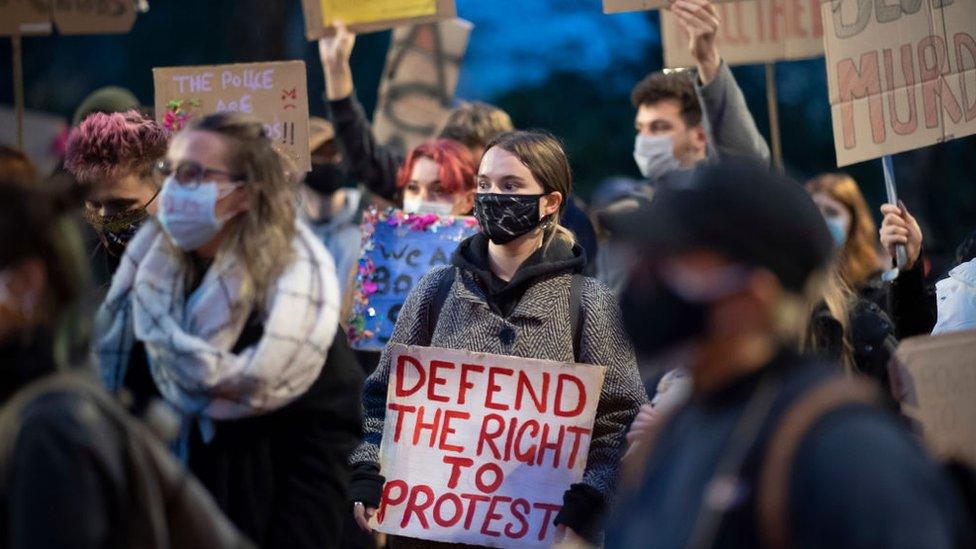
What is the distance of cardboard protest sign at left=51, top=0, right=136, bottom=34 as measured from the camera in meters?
8.66

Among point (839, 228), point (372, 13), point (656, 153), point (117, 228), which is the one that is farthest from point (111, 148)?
point (839, 228)

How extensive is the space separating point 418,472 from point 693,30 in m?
2.28

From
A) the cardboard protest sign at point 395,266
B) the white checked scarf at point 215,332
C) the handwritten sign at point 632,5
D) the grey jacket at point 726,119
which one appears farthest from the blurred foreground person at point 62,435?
the handwritten sign at point 632,5

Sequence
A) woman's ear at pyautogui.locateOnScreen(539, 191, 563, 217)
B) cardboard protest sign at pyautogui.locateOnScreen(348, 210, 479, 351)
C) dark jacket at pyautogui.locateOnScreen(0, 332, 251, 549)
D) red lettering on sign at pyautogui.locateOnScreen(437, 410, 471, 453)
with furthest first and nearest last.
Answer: cardboard protest sign at pyautogui.locateOnScreen(348, 210, 479, 351), woman's ear at pyautogui.locateOnScreen(539, 191, 563, 217), red lettering on sign at pyautogui.locateOnScreen(437, 410, 471, 453), dark jacket at pyautogui.locateOnScreen(0, 332, 251, 549)

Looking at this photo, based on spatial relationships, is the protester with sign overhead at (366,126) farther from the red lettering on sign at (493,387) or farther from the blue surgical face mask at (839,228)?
the red lettering on sign at (493,387)

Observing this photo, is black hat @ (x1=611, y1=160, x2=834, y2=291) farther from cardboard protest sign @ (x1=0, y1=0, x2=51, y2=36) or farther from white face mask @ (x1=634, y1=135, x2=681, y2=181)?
cardboard protest sign @ (x1=0, y1=0, x2=51, y2=36)

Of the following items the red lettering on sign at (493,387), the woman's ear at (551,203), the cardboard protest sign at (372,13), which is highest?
the cardboard protest sign at (372,13)

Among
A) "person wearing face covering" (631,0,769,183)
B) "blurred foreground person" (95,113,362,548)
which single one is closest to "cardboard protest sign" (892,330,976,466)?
"blurred foreground person" (95,113,362,548)

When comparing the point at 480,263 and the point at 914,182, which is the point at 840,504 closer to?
the point at 480,263

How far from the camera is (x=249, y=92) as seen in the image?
22.2ft

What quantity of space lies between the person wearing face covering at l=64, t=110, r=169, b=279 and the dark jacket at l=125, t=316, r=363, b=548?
1.21 m

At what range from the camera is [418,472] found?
17.4ft

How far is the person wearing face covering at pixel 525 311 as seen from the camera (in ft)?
17.1

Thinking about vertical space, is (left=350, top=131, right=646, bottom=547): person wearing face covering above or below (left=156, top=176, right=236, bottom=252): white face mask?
below
